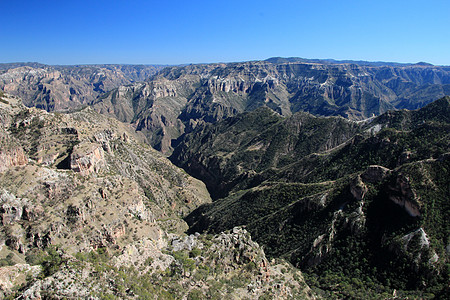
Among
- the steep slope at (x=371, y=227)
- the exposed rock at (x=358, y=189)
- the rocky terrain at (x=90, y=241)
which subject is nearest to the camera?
the rocky terrain at (x=90, y=241)

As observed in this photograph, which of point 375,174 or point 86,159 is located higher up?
point 375,174

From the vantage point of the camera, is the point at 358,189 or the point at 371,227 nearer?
the point at 371,227

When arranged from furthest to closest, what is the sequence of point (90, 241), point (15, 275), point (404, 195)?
point (90, 241) → point (404, 195) → point (15, 275)

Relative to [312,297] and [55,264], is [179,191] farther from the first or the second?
[55,264]

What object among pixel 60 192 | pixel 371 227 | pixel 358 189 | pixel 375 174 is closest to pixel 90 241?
pixel 60 192

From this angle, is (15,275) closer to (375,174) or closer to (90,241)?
(90,241)

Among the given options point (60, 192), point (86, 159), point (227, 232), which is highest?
point (86, 159)

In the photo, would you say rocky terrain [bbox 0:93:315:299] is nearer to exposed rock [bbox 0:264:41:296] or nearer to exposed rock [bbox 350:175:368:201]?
exposed rock [bbox 0:264:41:296]

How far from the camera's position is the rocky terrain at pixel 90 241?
31781mm

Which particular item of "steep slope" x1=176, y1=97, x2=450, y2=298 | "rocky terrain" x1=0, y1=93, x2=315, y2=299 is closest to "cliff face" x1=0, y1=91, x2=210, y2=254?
"rocky terrain" x1=0, y1=93, x2=315, y2=299

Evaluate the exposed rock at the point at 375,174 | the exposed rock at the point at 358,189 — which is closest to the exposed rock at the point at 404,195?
the exposed rock at the point at 375,174

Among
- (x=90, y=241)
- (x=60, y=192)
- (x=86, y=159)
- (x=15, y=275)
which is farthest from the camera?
(x=86, y=159)

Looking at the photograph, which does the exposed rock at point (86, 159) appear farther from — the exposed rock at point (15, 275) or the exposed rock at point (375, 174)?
the exposed rock at point (375, 174)

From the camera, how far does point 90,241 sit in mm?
71938
